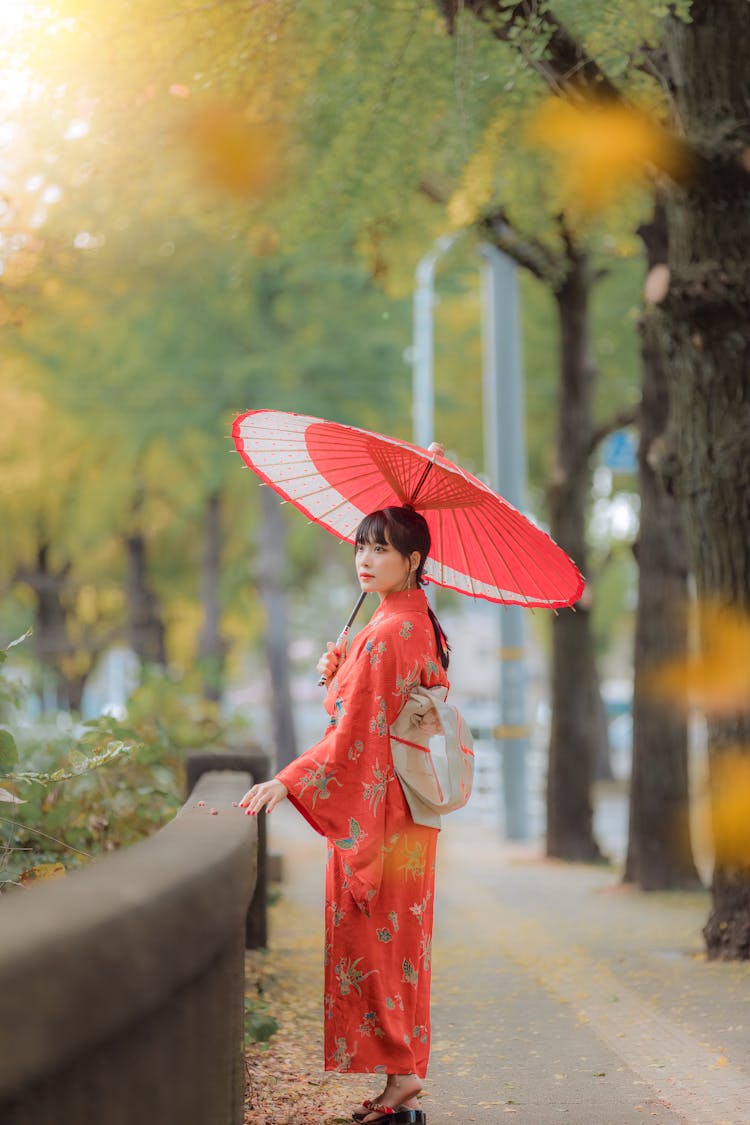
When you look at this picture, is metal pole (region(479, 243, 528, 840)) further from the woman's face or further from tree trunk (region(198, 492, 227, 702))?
the woman's face

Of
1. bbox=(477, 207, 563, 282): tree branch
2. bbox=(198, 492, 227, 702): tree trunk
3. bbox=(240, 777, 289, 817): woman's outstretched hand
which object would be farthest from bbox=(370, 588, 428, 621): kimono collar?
bbox=(198, 492, 227, 702): tree trunk

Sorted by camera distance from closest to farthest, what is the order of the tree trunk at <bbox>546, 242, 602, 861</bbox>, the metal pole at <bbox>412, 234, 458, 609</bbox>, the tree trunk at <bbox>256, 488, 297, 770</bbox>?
the tree trunk at <bbox>546, 242, 602, 861</bbox>
the metal pole at <bbox>412, 234, 458, 609</bbox>
the tree trunk at <bbox>256, 488, 297, 770</bbox>

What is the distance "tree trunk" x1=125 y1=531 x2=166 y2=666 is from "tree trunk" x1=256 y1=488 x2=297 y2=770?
3.79 meters

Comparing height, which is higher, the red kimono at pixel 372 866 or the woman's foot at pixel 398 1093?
the red kimono at pixel 372 866

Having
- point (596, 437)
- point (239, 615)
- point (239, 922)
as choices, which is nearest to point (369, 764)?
point (239, 922)

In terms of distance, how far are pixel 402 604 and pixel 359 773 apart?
0.57 meters

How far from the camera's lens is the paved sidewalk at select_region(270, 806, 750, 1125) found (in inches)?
199

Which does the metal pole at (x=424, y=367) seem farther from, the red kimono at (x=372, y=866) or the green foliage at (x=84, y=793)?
the red kimono at (x=372, y=866)

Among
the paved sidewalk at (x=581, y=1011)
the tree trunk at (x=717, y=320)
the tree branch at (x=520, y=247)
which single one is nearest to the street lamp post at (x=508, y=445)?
the tree branch at (x=520, y=247)

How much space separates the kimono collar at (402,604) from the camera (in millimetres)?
4734

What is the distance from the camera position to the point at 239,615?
3391 cm

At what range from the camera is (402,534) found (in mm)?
4820

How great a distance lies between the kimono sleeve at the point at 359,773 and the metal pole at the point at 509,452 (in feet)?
40.0

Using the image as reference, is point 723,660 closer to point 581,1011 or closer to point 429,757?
point 581,1011
